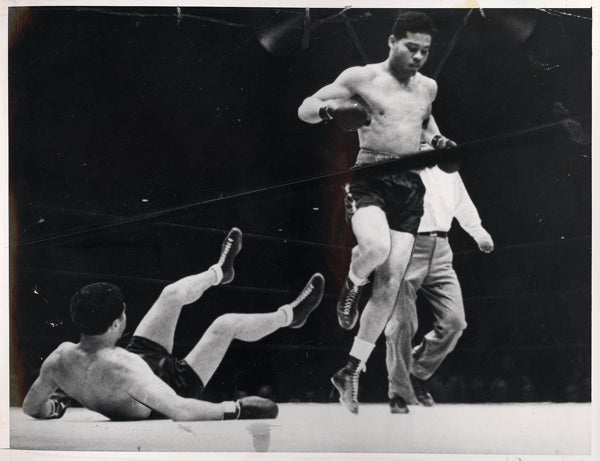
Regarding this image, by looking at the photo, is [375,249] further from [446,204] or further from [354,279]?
[446,204]

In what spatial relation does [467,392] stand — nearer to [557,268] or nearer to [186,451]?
[557,268]

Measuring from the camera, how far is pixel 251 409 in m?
3.03

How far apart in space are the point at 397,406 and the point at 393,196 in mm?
867

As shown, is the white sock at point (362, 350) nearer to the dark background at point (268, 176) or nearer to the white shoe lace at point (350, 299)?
the dark background at point (268, 176)

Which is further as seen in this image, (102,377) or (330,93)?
(330,93)

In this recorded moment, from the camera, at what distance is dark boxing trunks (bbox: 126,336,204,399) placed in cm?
304

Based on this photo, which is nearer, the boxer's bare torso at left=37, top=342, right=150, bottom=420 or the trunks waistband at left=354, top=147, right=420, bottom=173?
Result: the boxer's bare torso at left=37, top=342, right=150, bottom=420

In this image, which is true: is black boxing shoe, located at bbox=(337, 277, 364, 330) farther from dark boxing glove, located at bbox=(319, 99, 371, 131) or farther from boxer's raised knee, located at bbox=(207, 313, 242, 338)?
dark boxing glove, located at bbox=(319, 99, 371, 131)

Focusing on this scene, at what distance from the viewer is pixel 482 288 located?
10.1ft

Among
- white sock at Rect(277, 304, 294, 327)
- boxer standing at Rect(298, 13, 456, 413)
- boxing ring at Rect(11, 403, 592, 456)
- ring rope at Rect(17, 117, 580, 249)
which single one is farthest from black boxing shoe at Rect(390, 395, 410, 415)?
ring rope at Rect(17, 117, 580, 249)

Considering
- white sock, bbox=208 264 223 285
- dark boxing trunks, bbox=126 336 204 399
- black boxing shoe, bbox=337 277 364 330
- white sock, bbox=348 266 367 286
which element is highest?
white sock, bbox=208 264 223 285

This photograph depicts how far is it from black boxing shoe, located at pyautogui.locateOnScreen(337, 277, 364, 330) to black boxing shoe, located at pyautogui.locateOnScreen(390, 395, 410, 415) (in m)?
0.34

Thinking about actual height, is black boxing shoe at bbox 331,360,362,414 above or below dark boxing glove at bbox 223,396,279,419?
above

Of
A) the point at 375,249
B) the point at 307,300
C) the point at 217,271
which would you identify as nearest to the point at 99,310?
the point at 217,271
